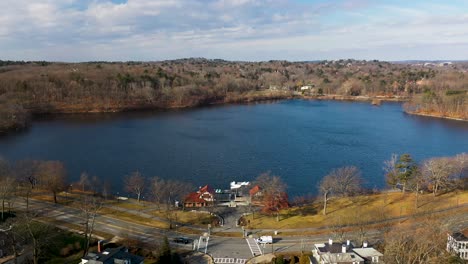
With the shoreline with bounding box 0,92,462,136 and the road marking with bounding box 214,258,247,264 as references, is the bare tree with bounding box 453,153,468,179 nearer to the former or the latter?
the road marking with bounding box 214,258,247,264

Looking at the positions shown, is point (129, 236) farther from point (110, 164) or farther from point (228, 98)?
point (228, 98)

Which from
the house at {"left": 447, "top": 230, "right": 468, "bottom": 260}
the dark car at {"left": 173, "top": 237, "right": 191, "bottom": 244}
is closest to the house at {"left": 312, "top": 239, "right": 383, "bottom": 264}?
the house at {"left": 447, "top": 230, "right": 468, "bottom": 260}

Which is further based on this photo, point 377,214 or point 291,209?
point 291,209

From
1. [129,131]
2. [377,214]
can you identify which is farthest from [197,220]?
[129,131]

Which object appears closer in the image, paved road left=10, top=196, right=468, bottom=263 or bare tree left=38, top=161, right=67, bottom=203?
paved road left=10, top=196, right=468, bottom=263

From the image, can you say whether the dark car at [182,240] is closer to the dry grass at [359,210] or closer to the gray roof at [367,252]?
the dry grass at [359,210]

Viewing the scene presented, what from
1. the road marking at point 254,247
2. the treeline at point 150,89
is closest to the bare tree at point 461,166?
the road marking at point 254,247
